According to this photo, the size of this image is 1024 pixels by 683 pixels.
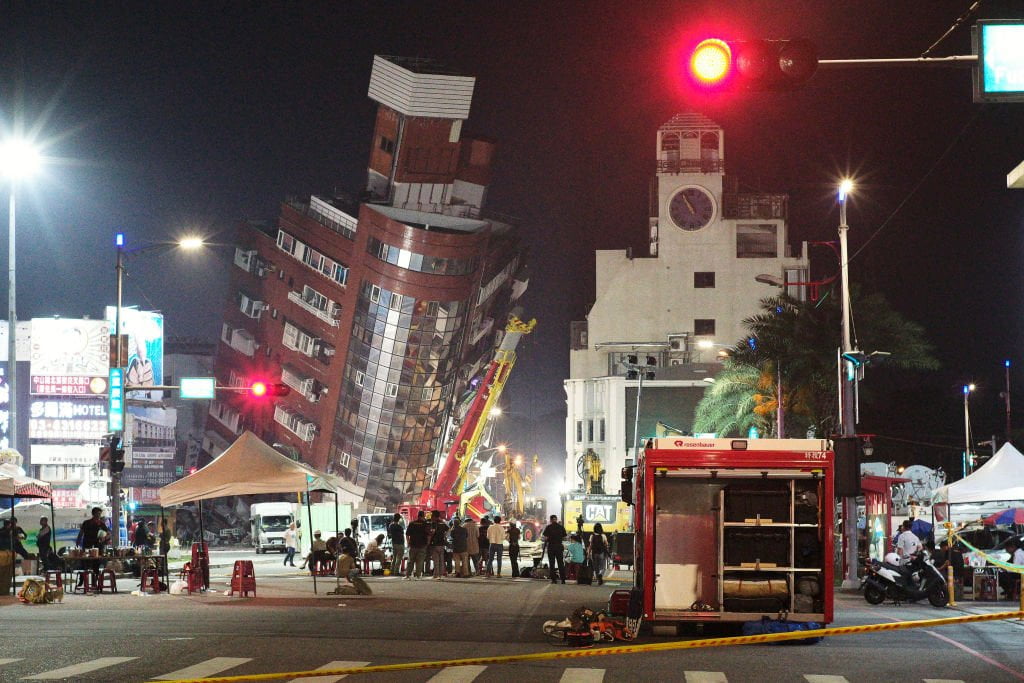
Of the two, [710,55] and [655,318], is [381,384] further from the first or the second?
[710,55]

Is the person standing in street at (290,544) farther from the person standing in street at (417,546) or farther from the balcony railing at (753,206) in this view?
the balcony railing at (753,206)

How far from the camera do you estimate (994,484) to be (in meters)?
33.2

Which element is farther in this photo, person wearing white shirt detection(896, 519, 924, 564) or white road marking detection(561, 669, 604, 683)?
person wearing white shirt detection(896, 519, 924, 564)

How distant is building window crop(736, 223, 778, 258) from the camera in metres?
103

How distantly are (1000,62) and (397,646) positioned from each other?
9.95 m

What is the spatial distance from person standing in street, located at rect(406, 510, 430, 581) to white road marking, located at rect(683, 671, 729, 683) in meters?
23.5

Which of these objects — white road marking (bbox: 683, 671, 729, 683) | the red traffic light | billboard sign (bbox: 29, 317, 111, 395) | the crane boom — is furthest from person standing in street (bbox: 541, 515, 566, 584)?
billboard sign (bbox: 29, 317, 111, 395)

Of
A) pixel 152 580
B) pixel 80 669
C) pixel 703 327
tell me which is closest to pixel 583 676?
pixel 80 669

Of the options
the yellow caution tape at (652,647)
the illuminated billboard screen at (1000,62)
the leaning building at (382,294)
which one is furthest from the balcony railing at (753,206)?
the illuminated billboard screen at (1000,62)

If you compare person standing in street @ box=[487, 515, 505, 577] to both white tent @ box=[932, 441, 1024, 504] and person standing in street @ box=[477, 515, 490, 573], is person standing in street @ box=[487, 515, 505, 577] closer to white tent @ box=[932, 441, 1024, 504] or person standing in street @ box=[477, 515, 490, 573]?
person standing in street @ box=[477, 515, 490, 573]

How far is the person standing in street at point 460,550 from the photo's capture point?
38.3 meters

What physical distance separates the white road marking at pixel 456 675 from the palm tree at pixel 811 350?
31426 mm

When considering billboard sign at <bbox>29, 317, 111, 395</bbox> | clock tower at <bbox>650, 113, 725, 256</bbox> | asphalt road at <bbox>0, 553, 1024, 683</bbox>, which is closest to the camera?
asphalt road at <bbox>0, 553, 1024, 683</bbox>

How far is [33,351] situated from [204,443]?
2773 centimetres
